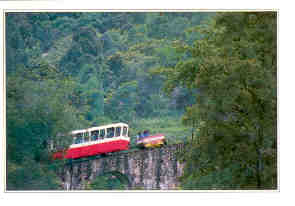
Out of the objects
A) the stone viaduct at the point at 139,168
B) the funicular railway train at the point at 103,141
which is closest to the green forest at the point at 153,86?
the funicular railway train at the point at 103,141

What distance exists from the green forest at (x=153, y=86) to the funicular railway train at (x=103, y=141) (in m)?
0.16

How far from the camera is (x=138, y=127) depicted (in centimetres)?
1051

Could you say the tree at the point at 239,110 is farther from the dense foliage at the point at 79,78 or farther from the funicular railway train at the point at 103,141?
the funicular railway train at the point at 103,141

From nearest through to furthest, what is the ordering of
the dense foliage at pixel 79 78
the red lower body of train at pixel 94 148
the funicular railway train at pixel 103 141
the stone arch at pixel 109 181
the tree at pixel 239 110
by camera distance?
the tree at pixel 239 110
the dense foliage at pixel 79 78
the red lower body of train at pixel 94 148
the funicular railway train at pixel 103 141
the stone arch at pixel 109 181

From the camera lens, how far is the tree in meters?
6.34

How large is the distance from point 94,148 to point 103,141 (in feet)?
0.97

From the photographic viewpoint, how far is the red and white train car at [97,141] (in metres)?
9.43

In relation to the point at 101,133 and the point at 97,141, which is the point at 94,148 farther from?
the point at 101,133

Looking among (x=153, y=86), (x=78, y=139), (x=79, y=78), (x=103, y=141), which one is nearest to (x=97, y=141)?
(x=103, y=141)

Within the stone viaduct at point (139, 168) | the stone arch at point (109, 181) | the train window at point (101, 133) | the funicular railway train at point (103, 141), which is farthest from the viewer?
the stone arch at point (109, 181)

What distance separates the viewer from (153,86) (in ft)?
33.2
